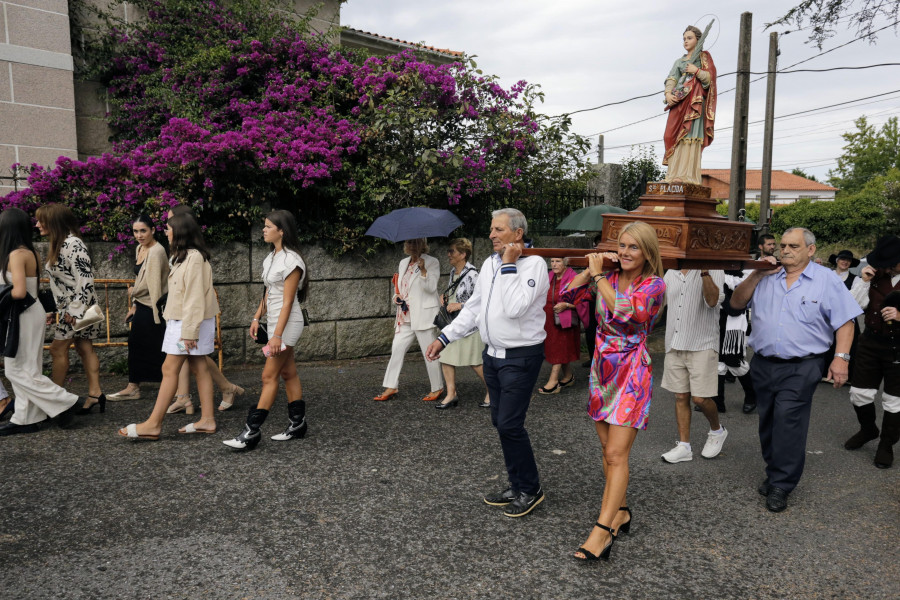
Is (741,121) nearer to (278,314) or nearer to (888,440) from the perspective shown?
(888,440)

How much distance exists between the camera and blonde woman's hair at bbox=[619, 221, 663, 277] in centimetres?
344

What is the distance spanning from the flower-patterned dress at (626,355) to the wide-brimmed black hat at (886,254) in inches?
133

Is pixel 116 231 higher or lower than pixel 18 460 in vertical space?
higher

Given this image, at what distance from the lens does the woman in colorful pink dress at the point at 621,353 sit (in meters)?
3.42

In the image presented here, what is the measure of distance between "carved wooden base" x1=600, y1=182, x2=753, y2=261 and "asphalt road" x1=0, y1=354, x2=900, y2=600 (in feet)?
5.30

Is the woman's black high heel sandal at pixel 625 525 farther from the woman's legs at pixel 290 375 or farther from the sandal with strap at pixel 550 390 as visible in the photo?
the sandal with strap at pixel 550 390

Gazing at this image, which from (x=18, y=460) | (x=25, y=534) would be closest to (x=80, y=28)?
(x=18, y=460)

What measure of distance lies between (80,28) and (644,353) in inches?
368

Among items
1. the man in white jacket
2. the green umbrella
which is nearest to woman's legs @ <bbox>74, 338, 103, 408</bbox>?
the man in white jacket

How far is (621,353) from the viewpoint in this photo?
3533 millimetres

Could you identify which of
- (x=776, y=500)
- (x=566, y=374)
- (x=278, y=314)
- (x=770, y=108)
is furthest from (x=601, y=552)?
(x=770, y=108)

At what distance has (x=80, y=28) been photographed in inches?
364

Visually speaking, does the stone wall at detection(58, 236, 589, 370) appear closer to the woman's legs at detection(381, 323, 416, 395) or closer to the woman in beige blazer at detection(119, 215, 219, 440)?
the woman's legs at detection(381, 323, 416, 395)

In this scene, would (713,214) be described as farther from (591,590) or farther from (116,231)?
(116,231)
